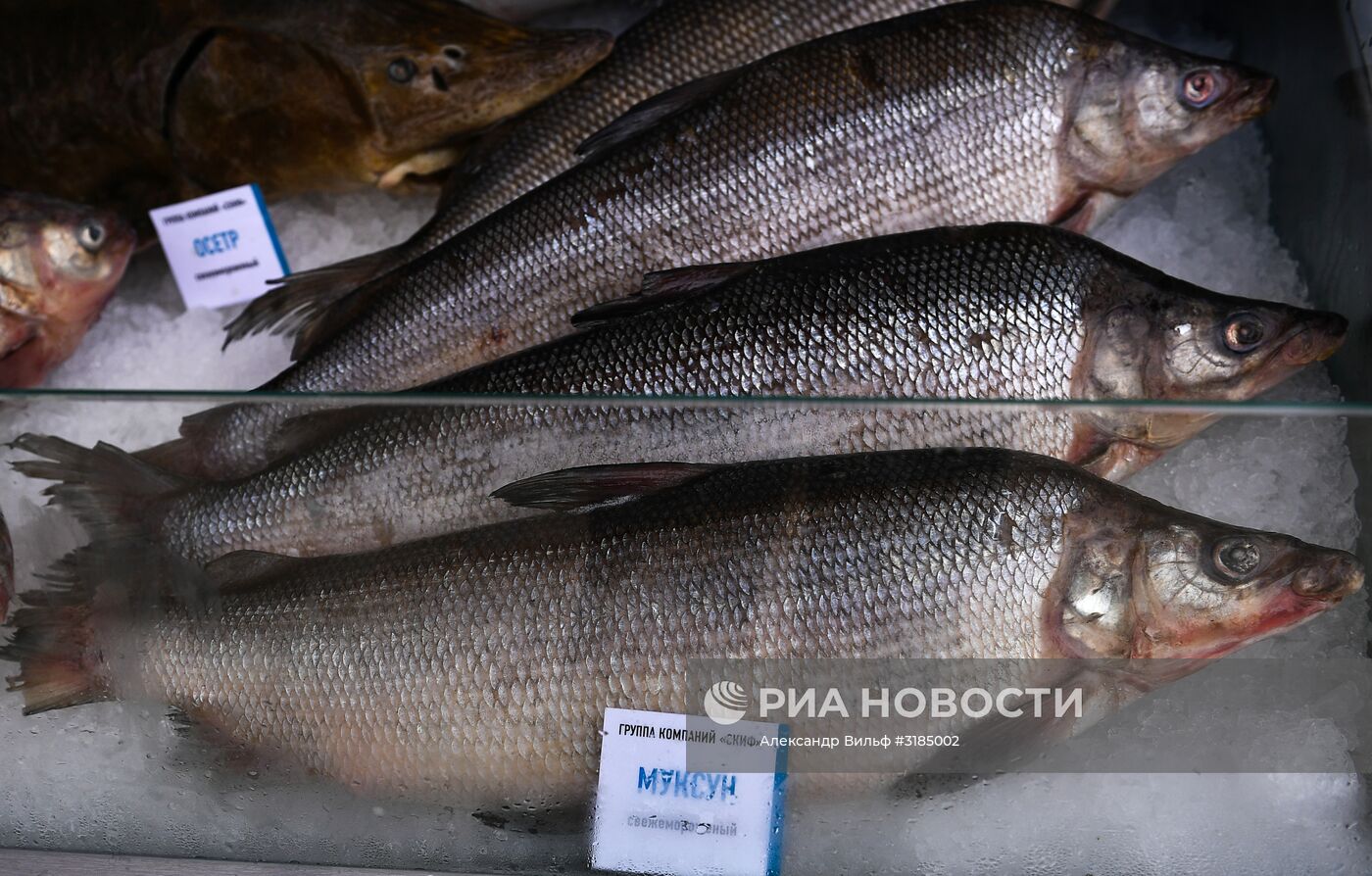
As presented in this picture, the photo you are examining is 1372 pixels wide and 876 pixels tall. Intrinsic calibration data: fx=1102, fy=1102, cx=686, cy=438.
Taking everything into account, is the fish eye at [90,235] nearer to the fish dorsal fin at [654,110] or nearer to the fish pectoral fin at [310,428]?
the fish pectoral fin at [310,428]

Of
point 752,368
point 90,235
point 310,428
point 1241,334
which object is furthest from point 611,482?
point 90,235

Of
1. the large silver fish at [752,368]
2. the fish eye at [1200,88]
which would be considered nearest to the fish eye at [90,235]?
the large silver fish at [752,368]

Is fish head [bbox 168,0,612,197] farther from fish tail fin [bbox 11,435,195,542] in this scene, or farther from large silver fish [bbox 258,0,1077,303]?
fish tail fin [bbox 11,435,195,542]

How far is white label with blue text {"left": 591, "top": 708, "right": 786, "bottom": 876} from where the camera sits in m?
0.95

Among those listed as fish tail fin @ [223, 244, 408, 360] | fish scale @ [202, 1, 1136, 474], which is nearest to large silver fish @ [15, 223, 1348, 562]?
fish scale @ [202, 1, 1136, 474]

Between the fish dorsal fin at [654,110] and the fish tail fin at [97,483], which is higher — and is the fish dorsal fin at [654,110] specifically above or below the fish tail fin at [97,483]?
above

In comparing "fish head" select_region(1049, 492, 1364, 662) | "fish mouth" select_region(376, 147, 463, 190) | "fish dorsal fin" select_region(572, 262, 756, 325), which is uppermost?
"fish mouth" select_region(376, 147, 463, 190)

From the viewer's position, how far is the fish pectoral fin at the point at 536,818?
102 centimetres

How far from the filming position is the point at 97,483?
1.16 meters

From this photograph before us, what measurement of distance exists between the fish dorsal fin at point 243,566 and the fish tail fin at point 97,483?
0.10 m

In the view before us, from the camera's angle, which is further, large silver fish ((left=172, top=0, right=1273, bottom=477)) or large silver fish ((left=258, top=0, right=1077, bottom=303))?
large silver fish ((left=258, top=0, right=1077, bottom=303))

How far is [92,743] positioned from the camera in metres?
1.11

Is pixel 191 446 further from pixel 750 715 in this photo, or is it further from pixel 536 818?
pixel 750 715

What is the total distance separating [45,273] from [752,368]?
110cm
